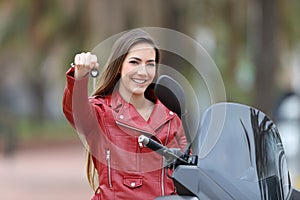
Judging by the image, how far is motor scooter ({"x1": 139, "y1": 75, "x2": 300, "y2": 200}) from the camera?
376 cm

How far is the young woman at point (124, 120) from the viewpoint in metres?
A: 4.18

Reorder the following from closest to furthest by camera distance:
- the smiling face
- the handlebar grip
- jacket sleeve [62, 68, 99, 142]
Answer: the handlebar grip → jacket sleeve [62, 68, 99, 142] → the smiling face

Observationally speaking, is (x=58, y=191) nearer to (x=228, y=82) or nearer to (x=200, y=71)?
(x=228, y=82)

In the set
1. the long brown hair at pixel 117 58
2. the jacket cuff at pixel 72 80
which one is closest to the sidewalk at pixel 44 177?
the long brown hair at pixel 117 58

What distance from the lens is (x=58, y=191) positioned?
55.2 feet

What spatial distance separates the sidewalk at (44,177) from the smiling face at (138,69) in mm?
10345

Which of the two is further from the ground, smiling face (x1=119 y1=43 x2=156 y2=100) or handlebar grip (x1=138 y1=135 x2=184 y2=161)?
smiling face (x1=119 y1=43 x2=156 y2=100)

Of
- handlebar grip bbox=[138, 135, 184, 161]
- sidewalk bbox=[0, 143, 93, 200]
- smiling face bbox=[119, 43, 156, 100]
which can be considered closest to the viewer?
handlebar grip bbox=[138, 135, 184, 161]

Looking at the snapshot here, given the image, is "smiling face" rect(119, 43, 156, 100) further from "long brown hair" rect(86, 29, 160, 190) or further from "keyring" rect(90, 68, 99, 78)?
"keyring" rect(90, 68, 99, 78)

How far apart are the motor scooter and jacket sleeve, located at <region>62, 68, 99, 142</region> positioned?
1.27ft

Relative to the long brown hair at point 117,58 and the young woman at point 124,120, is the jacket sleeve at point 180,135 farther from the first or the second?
the long brown hair at point 117,58

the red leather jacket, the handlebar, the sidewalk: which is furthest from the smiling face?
the sidewalk

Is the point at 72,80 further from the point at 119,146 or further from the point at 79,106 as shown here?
the point at 119,146

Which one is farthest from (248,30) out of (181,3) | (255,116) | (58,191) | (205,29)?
(255,116)
